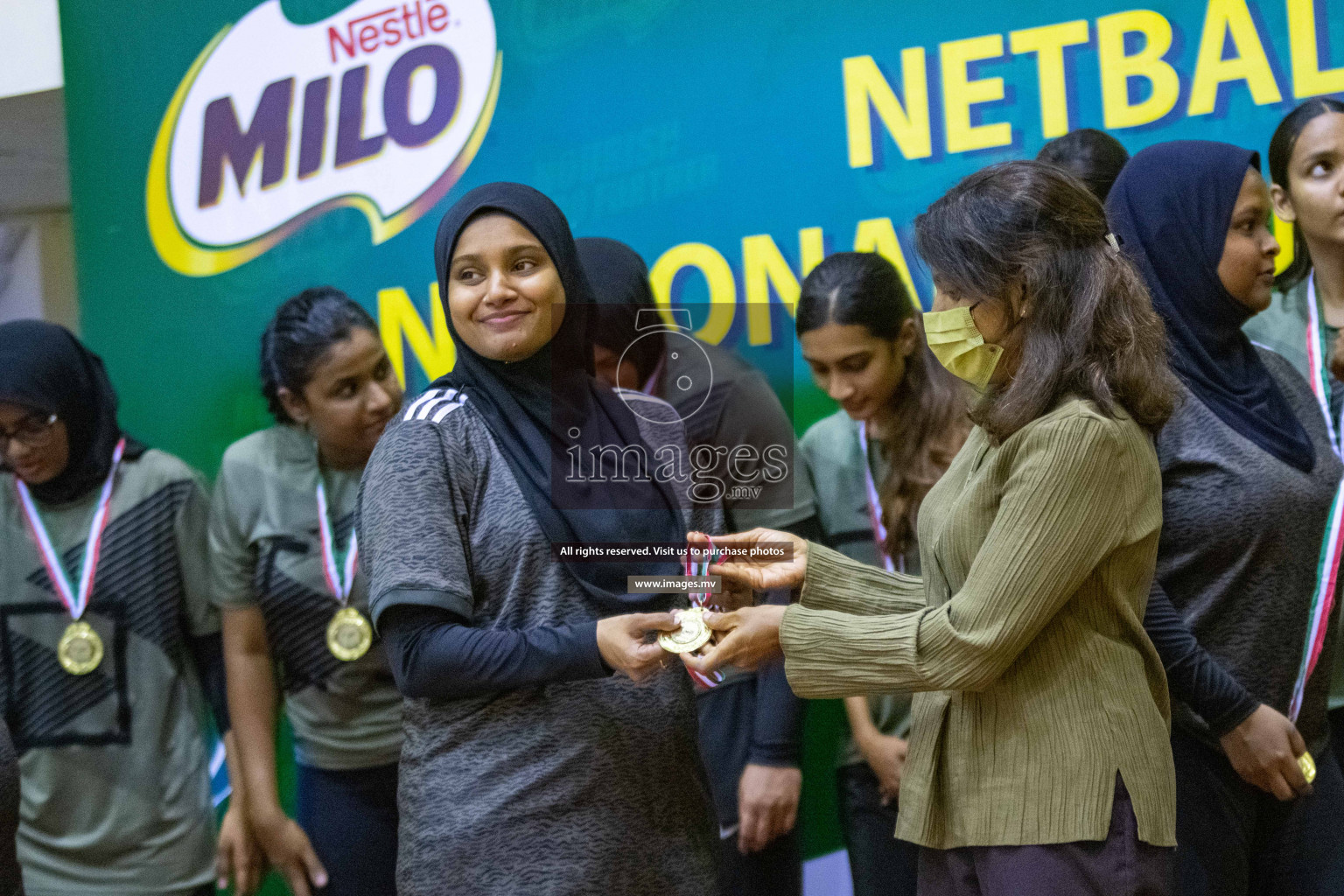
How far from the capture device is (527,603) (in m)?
1.82

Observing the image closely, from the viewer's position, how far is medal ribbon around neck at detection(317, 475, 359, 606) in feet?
9.54

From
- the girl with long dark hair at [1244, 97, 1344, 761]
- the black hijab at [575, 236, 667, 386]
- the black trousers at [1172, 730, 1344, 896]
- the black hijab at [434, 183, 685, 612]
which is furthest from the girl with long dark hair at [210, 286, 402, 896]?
the girl with long dark hair at [1244, 97, 1344, 761]

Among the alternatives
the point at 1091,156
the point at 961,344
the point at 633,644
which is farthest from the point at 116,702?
the point at 1091,156

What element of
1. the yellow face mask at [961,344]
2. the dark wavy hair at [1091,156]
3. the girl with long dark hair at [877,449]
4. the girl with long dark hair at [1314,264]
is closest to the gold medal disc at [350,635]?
the girl with long dark hair at [877,449]

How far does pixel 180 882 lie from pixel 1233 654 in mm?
2474

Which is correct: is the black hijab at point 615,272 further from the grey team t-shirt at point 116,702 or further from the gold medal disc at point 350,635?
the grey team t-shirt at point 116,702

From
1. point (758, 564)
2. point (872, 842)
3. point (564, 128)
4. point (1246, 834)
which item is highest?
point (564, 128)

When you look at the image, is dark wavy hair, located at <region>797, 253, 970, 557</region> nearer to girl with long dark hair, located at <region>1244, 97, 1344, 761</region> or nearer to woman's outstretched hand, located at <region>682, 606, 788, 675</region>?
girl with long dark hair, located at <region>1244, 97, 1344, 761</region>

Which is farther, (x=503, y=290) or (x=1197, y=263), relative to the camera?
(x=1197, y=263)

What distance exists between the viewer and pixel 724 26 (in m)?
2.83

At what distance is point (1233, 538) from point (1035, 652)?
0.75m

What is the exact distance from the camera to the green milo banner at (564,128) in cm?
260

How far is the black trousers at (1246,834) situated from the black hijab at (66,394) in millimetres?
2509

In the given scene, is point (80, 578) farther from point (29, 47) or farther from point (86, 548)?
point (29, 47)
